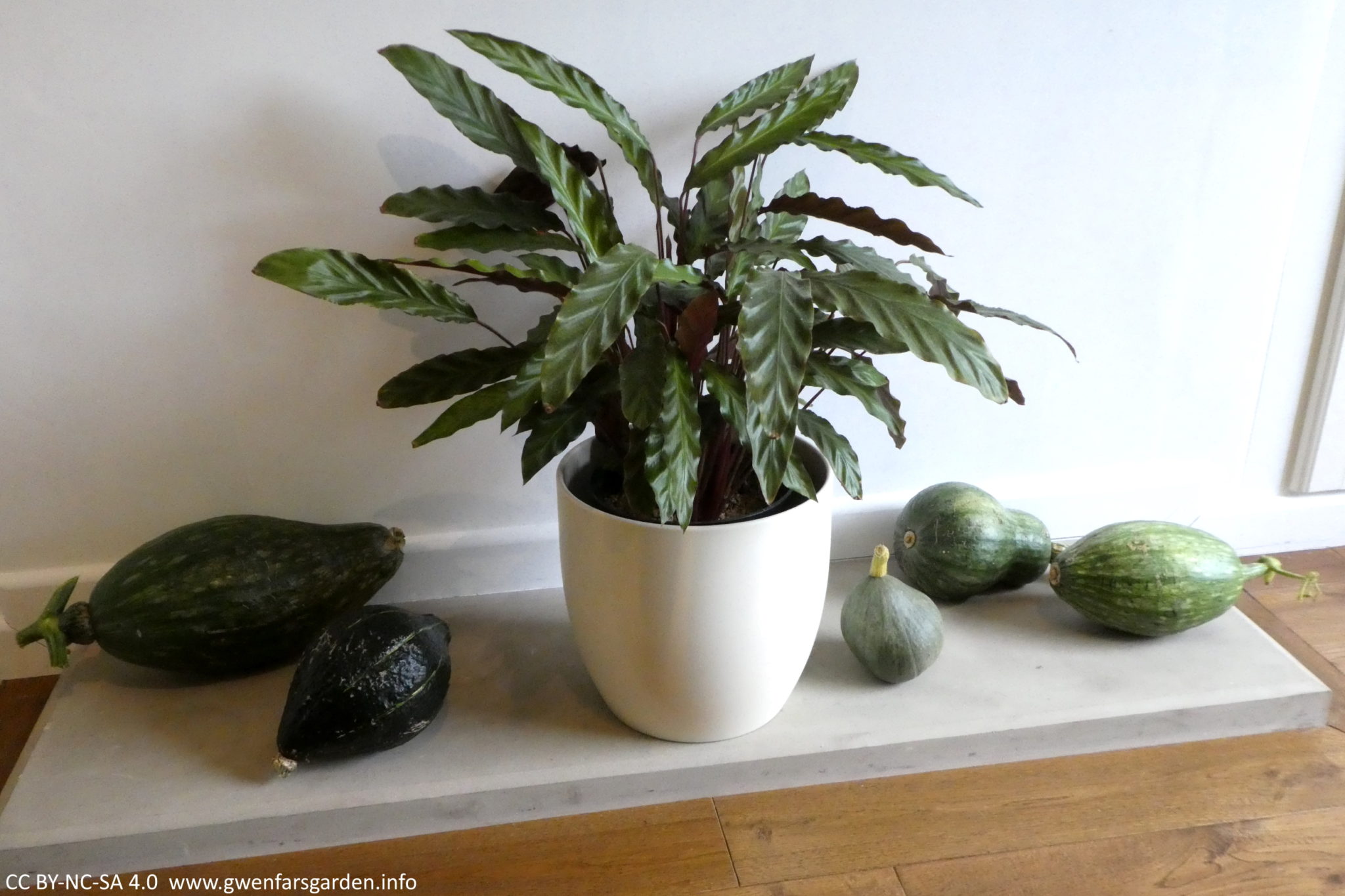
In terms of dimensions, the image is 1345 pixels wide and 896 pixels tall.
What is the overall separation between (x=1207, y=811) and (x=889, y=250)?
725 mm

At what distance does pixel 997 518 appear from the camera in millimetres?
1272

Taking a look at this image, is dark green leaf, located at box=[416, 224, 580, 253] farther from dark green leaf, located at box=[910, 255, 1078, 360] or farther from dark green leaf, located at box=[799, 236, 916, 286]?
dark green leaf, located at box=[910, 255, 1078, 360]

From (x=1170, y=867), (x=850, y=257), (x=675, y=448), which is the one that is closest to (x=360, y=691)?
(x=675, y=448)

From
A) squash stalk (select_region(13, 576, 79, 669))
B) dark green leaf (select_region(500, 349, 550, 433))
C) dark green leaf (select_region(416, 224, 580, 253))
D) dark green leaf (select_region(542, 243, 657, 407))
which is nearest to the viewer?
dark green leaf (select_region(542, 243, 657, 407))

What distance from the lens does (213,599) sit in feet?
3.60

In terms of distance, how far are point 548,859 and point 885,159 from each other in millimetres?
772

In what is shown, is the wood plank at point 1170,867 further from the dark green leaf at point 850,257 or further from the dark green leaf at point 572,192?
the dark green leaf at point 572,192

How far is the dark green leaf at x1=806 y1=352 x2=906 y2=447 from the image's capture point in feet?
3.11

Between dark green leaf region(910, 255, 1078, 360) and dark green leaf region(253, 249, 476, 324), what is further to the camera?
dark green leaf region(910, 255, 1078, 360)

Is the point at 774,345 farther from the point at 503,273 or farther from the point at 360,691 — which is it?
the point at 360,691

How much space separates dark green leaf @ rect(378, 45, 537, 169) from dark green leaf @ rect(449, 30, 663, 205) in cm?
4

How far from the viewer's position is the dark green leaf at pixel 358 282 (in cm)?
82

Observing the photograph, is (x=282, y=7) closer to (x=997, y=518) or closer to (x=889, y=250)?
(x=889, y=250)

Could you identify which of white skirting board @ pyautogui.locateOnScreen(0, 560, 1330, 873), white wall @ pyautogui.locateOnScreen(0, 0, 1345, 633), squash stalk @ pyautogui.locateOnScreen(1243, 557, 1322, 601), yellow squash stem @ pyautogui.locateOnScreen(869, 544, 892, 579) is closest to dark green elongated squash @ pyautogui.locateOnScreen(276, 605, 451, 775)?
white skirting board @ pyautogui.locateOnScreen(0, 560, 1330, 873)
